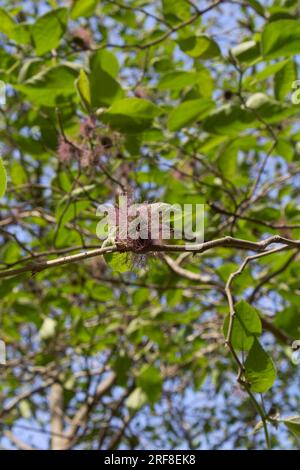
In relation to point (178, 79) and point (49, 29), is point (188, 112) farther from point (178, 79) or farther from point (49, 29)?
point (49, 29)

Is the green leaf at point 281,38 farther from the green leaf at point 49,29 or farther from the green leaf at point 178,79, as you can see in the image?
the green leaf at point 49,29

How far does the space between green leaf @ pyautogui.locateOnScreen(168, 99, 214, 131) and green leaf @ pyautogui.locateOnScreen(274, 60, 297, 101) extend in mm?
223

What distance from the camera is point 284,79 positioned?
175 cm

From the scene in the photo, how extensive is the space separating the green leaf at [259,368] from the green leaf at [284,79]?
94 cm

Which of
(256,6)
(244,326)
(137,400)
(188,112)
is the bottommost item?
(137,400)

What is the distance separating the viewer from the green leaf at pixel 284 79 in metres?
1.74

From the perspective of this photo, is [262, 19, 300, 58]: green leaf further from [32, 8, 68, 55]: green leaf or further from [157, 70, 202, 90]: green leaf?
[32, 8, 68, 55]: green leaf

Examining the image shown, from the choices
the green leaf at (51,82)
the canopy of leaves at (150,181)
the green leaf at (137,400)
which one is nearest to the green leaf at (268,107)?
the canopy of leaves at (150,181)

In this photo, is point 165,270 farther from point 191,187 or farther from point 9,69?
point 9,69

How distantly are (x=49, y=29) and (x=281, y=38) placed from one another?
0.66 meters

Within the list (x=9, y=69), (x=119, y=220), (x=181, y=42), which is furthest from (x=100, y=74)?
(x=119, y=220)

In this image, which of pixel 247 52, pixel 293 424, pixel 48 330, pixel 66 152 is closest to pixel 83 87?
pixel 66 152

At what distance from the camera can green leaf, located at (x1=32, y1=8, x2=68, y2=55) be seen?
5.85ft

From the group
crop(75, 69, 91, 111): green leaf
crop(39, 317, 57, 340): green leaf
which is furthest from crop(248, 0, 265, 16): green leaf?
crop(39, 317, 57, 340): green leaf
